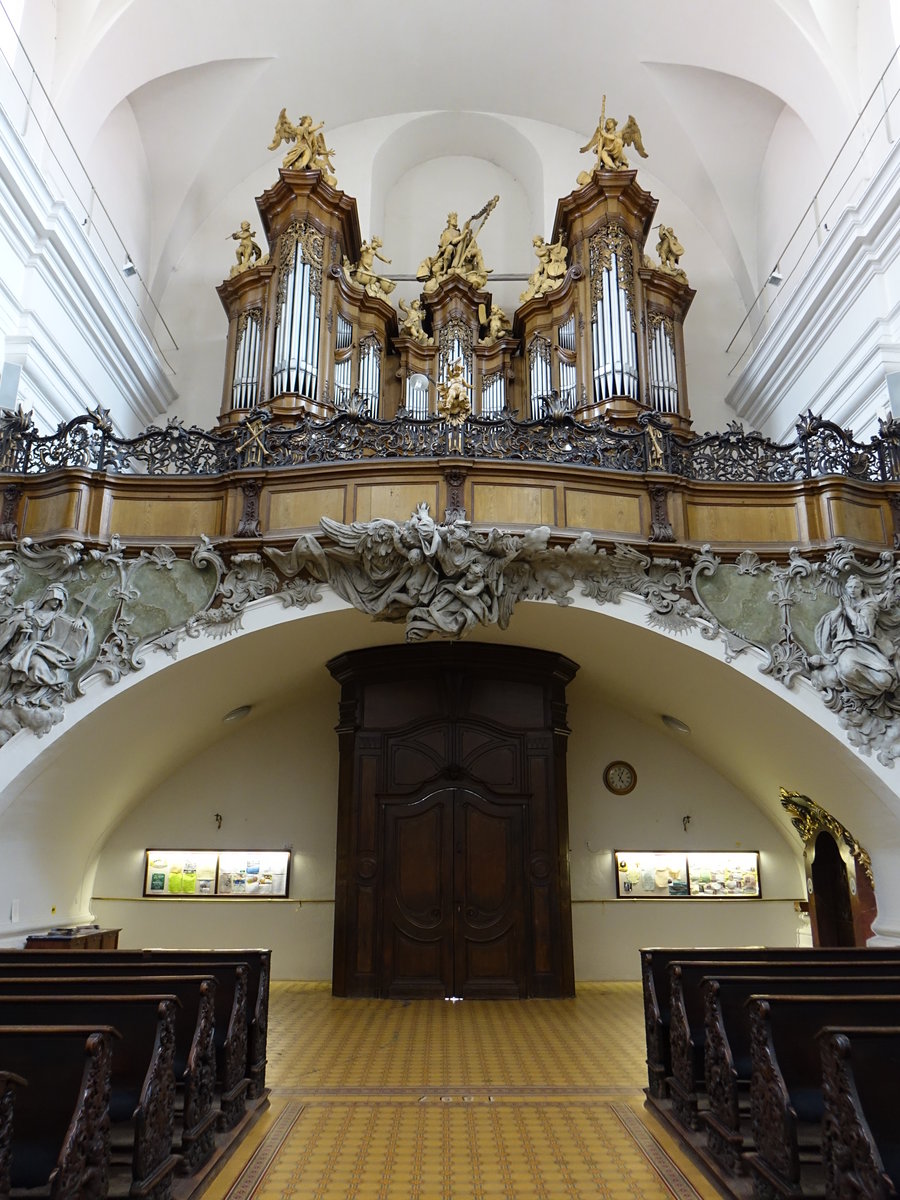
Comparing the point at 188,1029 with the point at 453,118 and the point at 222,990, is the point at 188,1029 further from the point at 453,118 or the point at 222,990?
the point at 453,118

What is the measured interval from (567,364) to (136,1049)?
30.6ft

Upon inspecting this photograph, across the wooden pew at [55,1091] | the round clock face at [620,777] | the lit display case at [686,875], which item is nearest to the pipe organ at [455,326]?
the round clock face at [620,777]

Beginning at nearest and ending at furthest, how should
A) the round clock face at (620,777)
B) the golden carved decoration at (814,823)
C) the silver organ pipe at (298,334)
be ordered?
the golden carved decoration at (814,823) → the silver organ pipe at (298,334) → the round clock face at (620,777)

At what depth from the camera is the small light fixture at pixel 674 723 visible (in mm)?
10805

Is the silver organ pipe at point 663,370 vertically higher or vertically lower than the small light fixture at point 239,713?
higher

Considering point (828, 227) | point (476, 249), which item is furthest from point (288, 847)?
point (828, 227)

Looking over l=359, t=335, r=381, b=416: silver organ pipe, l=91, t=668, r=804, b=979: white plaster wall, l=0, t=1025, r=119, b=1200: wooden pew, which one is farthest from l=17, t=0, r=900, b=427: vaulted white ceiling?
l=0, t=1025, r=119, b=1200: wooden pew

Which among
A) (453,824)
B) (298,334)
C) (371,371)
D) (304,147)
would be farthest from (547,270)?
(453,824)

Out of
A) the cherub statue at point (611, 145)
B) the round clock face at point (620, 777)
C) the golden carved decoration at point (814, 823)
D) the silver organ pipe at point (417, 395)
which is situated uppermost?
the cherub statue at point (611, 145)

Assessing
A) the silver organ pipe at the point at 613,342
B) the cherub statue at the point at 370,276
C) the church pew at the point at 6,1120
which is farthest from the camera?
the cherub statue at the point at 370,276

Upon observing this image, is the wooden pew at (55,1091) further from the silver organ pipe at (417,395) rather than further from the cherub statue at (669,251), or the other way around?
the cherub statue at (669,251)

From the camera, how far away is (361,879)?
410 inches

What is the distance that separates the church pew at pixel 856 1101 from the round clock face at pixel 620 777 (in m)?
8.20

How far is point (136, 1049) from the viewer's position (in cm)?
420
